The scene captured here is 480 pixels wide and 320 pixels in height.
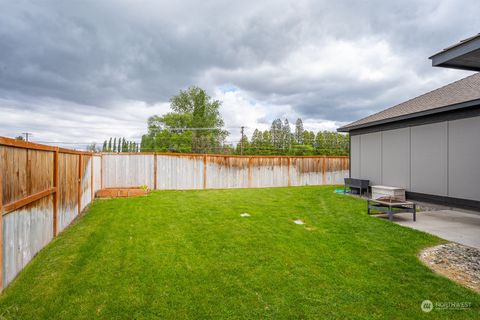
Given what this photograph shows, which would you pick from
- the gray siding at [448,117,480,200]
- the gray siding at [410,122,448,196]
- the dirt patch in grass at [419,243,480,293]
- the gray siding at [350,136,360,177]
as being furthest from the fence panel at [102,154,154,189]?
the gray siding at [448,117,480,200]

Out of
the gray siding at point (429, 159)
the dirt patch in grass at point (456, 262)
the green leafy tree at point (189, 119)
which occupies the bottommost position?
the dirt patch in grass at point (456, 262)

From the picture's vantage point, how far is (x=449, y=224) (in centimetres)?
569

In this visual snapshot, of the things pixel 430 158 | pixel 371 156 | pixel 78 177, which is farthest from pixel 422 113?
pixel 78 177

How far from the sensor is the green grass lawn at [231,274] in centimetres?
239

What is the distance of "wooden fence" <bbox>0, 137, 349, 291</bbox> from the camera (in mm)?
2840

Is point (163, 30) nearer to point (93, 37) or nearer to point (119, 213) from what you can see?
point (93, 37)

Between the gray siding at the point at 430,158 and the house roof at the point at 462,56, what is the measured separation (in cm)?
358

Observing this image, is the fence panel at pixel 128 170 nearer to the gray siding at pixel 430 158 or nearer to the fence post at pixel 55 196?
the fence post at pixel 55 196

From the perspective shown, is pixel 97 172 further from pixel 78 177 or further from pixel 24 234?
pixel 24 234

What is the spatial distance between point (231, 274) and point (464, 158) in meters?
7.44

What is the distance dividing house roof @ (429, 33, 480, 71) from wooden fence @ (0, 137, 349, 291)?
5.86 m

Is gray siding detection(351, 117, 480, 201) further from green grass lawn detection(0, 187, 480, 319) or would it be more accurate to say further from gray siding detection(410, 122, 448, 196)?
green grass lawn detection(0, 187, 480, 319)

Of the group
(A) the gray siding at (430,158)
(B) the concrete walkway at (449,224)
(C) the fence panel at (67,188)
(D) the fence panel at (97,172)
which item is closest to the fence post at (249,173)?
(A) the gray siding at (430,158)

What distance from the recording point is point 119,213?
6520 mm
